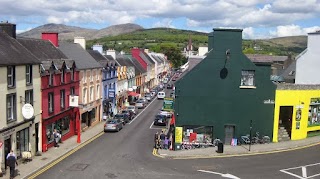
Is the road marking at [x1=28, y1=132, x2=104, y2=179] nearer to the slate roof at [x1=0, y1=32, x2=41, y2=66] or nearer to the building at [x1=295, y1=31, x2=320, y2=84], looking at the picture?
the slate roof at [x1=0, y1=32, x2=41, y2=66]

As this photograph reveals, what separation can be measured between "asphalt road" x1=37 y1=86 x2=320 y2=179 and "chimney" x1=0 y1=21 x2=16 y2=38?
11.3m

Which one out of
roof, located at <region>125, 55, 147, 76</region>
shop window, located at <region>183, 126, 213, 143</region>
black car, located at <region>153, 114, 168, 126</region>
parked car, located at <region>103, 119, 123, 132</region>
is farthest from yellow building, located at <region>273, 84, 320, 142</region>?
roof, located at <region>125, 55, 147, 76</region>

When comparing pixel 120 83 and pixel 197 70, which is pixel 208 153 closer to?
pixel 197 70

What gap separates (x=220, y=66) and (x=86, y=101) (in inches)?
729

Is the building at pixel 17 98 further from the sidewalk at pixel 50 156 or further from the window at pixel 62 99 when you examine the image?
the window at pixel 62 99

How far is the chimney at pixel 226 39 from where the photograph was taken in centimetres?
3453

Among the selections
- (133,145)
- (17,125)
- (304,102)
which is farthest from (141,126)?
(17,125)

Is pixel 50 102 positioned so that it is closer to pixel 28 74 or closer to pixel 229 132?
pixel 28 74

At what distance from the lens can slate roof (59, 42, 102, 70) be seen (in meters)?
45.3

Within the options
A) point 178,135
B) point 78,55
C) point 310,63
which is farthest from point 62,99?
point 310,63

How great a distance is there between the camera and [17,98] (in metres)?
28.2

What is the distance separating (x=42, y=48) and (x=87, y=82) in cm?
948

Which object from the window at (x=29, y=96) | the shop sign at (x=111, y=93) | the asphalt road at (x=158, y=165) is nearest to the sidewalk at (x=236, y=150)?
the asphalt road at (x=158, y=165)

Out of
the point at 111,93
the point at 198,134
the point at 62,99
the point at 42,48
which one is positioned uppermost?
the point at 42,48
